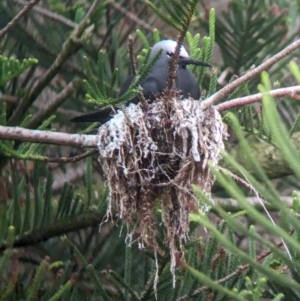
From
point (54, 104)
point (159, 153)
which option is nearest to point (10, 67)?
point (159, 153)

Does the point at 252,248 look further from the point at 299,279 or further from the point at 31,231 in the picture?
the point at 31,231

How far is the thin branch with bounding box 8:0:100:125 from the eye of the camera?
7.04 ft

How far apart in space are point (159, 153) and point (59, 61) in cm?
70

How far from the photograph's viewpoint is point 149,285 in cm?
197

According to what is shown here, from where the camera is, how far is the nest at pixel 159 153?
1705 millimetres

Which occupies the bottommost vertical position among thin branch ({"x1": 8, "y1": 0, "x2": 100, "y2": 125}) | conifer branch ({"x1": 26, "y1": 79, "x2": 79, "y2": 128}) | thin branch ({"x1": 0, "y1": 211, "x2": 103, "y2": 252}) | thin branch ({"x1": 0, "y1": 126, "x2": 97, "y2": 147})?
thin branch ({"x1": 0, "y1": 211, "x2": 103, "y2": 252})

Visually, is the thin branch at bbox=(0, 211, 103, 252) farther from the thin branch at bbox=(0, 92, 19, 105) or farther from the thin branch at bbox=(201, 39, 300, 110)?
the thin branch at bbox=(201, 39, 300, 110)

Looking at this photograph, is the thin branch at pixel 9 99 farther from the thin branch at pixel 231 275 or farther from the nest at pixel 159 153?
the thin branch at pixel 231 275

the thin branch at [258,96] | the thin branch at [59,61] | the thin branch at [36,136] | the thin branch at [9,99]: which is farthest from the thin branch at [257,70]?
the thin branch at [9,99]

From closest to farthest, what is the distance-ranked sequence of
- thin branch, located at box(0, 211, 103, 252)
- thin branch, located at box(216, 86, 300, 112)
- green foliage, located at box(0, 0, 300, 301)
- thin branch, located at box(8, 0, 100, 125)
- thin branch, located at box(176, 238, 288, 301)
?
1. green foliage, located at box(0, 0, 300, 301)
2. thin branch, located at box(216, 86, 300, 112)
3. thin branch, located at box(176, 238, 288, 301)
4. thin branch, located at box(8, 0, 100, 125)
5. thin branch, located at box(0, 211, 103, 252)

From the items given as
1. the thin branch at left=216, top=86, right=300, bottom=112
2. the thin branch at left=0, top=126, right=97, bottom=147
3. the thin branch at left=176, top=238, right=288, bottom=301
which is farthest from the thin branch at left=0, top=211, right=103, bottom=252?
the thin branch at left=216, top=86, right=300, bottom=112

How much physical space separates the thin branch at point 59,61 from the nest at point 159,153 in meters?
0.49

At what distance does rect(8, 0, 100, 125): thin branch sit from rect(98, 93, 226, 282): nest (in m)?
0.49

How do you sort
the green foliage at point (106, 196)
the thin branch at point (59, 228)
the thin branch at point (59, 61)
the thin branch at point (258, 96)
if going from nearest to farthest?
the green foliage at point (106, 196), the thin branch at point (258, 96), the thin branch at point (59, 61), the thin branch at point (59, 228)
